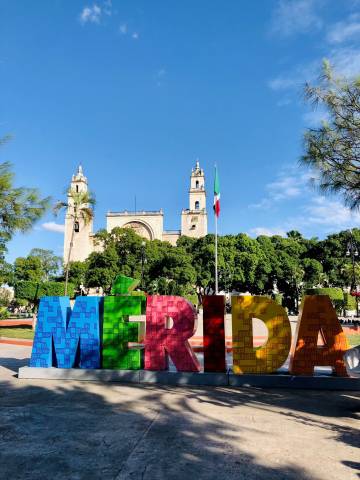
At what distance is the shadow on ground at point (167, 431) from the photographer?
4.77 m

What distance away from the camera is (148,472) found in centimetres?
466

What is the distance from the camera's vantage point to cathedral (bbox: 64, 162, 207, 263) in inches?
3268

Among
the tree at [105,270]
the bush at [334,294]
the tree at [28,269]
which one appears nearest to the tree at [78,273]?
the tree at [28,269]

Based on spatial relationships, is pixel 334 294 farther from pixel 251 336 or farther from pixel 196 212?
pixel 196 212

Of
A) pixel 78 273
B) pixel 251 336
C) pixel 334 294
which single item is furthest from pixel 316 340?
pixel 78 273

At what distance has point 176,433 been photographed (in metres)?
6.05

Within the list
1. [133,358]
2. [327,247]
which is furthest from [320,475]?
[327,247]

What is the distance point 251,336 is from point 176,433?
174 inches

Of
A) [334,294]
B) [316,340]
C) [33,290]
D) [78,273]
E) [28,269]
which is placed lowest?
[316,340]

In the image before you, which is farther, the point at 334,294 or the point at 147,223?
the point at 147,223

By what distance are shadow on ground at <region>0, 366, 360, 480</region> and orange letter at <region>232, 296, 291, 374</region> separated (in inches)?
32.9

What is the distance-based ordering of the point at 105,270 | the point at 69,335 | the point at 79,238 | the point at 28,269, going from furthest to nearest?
the point at 79,238
the point at 28,269
the point at 105,270
the point at 69,335

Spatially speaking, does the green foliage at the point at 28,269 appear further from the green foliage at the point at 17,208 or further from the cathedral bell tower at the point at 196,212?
the green foliage at the point at 17,208

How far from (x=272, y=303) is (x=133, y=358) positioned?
411cm
